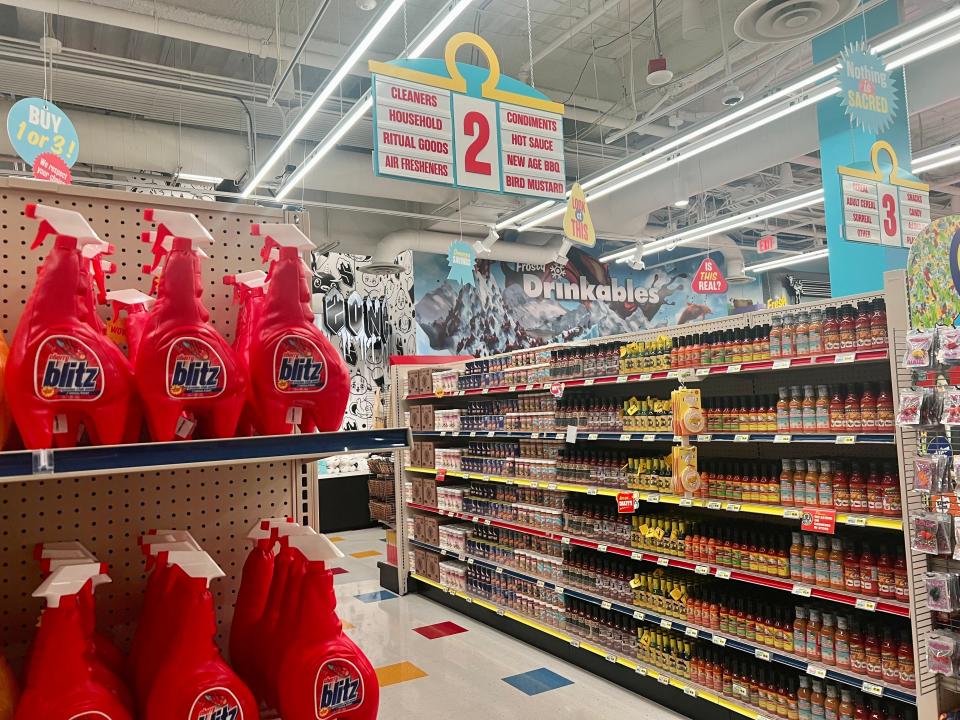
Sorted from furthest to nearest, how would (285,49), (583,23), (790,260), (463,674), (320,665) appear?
(790,260) → (285,49) → (583,23) → (463,674) → (320,665)

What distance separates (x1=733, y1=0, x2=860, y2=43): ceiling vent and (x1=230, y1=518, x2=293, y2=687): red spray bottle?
3.85 metres

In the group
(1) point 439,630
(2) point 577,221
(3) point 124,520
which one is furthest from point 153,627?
(2) point 577,221

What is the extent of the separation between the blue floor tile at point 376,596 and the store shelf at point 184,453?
599 centimetres

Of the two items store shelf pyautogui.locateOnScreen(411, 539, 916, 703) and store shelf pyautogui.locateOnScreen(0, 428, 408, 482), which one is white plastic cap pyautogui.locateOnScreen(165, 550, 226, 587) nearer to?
store shelf pyautogui.locateOnScreen(0, 428, 408, 482)

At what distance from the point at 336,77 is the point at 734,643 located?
193 inches

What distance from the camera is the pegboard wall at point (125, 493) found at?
61.9 inches

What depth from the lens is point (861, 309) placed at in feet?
11.0

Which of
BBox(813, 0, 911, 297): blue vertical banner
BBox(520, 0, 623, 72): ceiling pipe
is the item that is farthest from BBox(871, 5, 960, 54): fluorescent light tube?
BBox(520, 0, 623, 72): ceiling pipe

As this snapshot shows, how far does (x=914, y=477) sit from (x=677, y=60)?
7.67 m

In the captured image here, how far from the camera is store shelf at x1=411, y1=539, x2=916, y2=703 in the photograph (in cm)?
313

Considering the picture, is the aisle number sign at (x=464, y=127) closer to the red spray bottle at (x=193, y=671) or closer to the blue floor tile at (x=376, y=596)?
the red spray bottle at (x=193, y=671)

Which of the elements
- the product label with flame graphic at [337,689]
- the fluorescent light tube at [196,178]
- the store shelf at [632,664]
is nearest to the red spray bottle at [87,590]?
the product label with flame graphic at [337,689]

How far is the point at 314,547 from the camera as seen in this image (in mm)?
1439

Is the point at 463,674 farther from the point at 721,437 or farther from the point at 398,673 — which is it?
the point at 721,437
